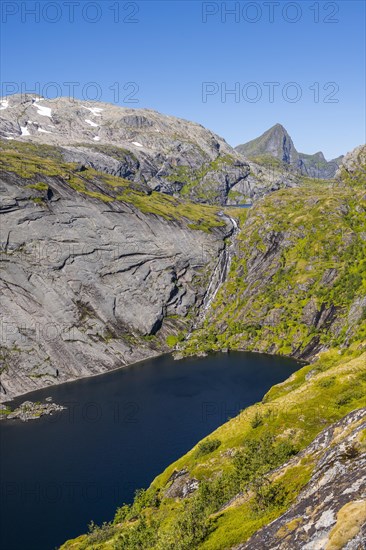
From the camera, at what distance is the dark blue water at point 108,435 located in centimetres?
8762

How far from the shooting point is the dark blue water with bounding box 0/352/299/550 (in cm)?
8762

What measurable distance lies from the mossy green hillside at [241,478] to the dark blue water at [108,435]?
13.6 meters

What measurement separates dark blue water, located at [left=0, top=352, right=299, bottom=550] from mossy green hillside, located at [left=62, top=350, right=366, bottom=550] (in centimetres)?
1360

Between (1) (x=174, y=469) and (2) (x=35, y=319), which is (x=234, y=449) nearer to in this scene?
(1) (x=174, y=469)

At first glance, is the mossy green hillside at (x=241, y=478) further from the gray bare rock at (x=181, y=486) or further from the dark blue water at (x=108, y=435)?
the dark blue water at (x=108, y=435)

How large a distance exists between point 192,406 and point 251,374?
34.7 meters

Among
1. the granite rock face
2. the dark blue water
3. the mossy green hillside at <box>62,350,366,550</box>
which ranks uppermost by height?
the granite rock face

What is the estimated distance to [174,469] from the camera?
79.2m

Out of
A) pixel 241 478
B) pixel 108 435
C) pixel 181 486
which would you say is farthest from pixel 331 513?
pixel 108 435

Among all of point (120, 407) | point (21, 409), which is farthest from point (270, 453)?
point (21, 409)

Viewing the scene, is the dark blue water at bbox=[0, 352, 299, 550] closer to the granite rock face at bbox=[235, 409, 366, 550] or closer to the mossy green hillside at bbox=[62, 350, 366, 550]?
the mossy green hillside at bbox=[62, 350, 366, 550]

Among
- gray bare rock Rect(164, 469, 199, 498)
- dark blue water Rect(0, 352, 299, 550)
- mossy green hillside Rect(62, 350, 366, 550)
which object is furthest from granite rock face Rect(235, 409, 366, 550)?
dark blue water Rect(0, 352, 299, 550)

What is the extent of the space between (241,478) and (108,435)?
244 feet

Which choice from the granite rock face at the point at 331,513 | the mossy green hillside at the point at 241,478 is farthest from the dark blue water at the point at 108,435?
the granite rock face at the point at 331,513
